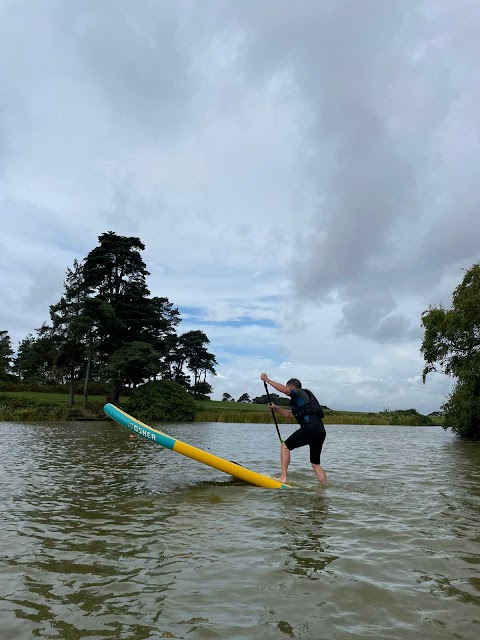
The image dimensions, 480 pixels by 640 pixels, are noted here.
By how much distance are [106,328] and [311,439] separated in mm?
42123

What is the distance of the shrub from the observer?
46.0 meters

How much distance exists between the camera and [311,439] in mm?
10273

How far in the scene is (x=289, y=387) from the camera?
Answer: 10586 millimetres

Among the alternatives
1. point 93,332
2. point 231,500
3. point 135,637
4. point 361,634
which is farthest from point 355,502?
point 93,332

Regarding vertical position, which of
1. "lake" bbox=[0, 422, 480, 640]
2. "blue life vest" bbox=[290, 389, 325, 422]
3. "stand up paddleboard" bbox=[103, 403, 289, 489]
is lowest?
"lake" bbox=[0, 422, 480, 640]

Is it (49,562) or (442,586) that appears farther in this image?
(49,562)

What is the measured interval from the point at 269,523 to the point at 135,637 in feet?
12.5

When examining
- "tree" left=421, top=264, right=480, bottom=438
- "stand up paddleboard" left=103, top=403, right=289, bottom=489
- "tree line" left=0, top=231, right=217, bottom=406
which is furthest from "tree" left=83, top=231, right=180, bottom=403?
"stand up paddleboard" left=103, top=403, right=289, bottom=489

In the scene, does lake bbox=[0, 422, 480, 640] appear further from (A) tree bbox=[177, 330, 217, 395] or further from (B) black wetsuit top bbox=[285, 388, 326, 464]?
(A) tree bbox=[177, 330, 217, 395]

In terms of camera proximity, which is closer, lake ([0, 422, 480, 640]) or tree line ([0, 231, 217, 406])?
lake ([0, 422, 480, 640])

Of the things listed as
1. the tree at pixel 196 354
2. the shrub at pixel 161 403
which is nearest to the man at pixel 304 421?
the shrub at pixel 161 403

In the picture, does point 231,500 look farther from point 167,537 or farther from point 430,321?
point 430,321

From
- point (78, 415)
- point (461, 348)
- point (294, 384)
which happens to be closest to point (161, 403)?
point (78, 415)

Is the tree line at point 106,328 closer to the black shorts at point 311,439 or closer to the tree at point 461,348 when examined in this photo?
the tree at point 461,348
